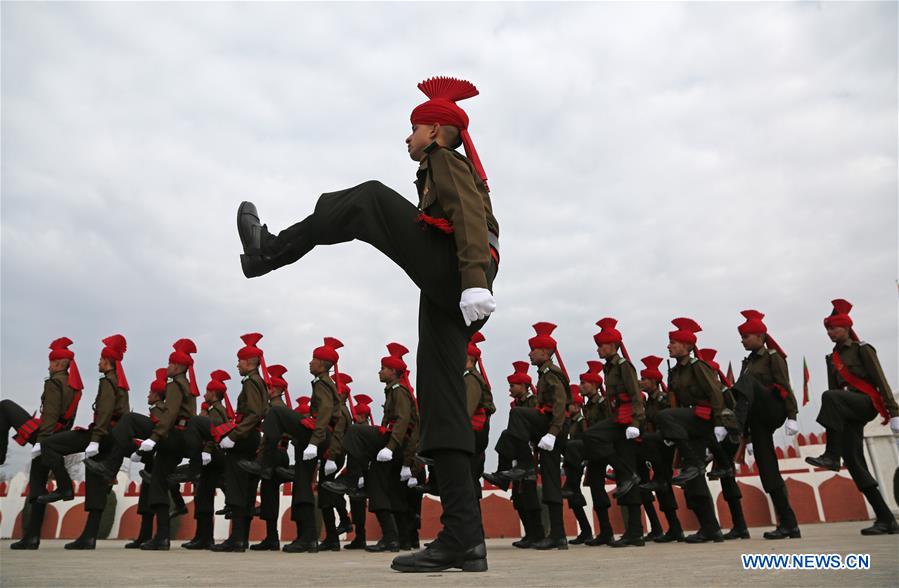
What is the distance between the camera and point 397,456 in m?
7.79

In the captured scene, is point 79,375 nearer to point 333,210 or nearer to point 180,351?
point 180,351

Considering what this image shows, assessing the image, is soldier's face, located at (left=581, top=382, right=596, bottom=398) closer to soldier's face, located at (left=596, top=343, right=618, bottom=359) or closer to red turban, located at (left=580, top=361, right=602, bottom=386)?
red turban, located at (left=580, top=361, right=602, bottom=386)

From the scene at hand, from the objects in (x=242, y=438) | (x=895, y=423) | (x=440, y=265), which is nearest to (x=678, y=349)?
(x=895, y=423)

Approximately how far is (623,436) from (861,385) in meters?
2.40

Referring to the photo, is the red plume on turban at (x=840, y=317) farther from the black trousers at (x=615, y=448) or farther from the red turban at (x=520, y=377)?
the red turban at (x=520, y=377)

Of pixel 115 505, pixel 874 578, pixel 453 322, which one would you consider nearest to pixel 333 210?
pixel 453 322

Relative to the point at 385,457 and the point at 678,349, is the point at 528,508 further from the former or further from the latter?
the point at 678,349

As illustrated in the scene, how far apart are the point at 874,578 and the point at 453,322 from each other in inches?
69.8

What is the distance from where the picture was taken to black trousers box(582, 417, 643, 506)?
746cm

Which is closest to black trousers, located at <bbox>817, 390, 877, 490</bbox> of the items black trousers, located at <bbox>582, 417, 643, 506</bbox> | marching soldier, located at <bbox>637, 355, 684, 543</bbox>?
marching soldier, located at <bbox>637, 355, 684, 543</bbox>

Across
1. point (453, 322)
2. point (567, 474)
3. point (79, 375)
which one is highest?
point (79, 375)

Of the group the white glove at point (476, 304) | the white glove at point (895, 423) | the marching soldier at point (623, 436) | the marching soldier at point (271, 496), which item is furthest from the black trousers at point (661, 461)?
the white glove at point (476, 304)

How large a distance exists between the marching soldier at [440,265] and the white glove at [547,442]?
13.7ft

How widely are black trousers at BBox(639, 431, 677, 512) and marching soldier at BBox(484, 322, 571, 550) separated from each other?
3.91 feet
